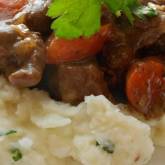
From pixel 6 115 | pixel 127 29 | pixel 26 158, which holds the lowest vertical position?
pixel 26 158

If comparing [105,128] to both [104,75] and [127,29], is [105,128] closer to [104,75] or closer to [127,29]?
[104,75]

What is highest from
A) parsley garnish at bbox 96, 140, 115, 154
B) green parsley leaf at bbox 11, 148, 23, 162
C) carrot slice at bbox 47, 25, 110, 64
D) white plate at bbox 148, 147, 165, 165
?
carrot slice at bbox 47, 25, 110, 64

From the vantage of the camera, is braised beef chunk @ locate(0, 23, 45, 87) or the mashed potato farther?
braised beef chunk @ locate(0, 23, 45, 87)

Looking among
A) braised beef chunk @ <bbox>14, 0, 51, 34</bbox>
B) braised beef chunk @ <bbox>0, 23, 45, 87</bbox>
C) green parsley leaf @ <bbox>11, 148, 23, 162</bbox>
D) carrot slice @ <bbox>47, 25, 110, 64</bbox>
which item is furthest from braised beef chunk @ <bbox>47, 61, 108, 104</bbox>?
green parsley leaf @ <bbox>11, 148, 23, 162</bbox>

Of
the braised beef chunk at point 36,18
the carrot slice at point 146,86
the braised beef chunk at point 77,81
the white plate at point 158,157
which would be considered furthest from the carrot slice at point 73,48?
the white plate at point 158,157

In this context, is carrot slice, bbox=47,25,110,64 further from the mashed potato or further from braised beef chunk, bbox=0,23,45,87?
the mashed potato

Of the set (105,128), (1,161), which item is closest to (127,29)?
(105,128)

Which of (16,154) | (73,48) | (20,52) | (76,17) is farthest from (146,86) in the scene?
(16,154)
